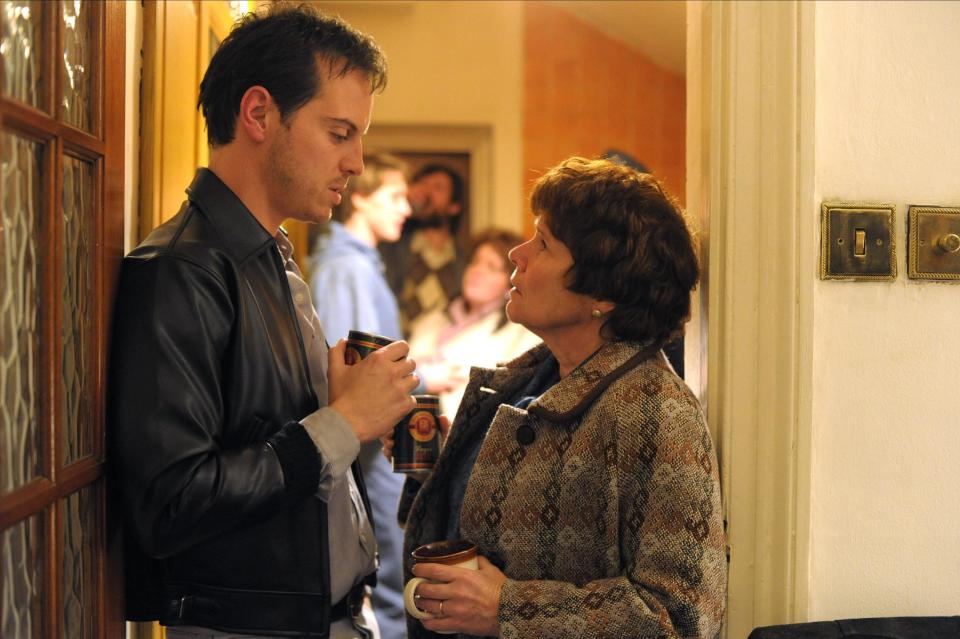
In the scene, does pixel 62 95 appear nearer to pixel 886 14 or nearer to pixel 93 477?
pixel 93 477

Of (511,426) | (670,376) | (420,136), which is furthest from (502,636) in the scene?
(420,136)

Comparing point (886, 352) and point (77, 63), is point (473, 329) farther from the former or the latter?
point (77, 63)

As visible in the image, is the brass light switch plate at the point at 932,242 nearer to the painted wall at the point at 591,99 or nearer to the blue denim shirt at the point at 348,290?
the blue denim shirt at the point at 348,290

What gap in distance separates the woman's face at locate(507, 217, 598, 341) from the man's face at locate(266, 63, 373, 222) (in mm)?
333

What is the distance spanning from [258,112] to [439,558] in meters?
0.73

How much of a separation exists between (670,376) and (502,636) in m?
0.45

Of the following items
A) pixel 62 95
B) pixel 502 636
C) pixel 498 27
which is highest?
pixel 498 27

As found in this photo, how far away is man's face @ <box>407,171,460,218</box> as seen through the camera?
5648 mm

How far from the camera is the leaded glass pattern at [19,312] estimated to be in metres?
0.93

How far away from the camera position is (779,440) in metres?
1.45

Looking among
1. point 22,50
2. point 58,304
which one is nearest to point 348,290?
point 58,304

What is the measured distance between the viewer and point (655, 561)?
127 centimetres

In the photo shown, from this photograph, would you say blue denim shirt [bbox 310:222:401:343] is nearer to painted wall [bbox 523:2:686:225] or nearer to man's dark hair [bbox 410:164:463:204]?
man's dark hair [bbox 410:164:463:204]

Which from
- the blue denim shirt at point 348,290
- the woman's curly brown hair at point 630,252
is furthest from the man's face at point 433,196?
the woman's curly brown hair at point 630,252
